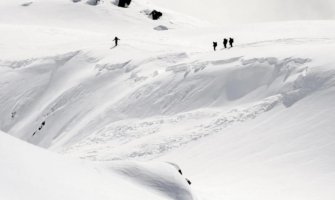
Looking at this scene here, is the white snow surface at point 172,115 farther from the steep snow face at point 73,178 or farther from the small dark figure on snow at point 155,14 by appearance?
the small dark figure on snow at point 155,14

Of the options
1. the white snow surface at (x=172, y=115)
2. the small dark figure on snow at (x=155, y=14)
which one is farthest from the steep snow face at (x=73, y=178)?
the small dark figure on snow at (x=155, y=14)

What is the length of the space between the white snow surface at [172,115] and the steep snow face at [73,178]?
Answer: 41 mm

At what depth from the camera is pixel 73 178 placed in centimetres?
1242

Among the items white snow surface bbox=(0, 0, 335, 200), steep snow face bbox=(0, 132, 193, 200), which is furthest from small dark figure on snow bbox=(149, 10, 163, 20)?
steep snow face bbox=(0, 132, 193, 200)

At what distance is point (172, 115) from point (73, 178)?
2371 cm

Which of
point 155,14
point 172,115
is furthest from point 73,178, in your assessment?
point 155,14

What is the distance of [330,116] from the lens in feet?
92.7

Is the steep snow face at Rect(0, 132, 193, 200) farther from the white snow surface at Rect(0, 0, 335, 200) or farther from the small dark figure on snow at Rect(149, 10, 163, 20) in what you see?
the small dark figure on snow at Rect(149, 10, 163, 20)

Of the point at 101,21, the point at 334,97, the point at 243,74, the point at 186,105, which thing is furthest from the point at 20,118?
the point at 101,21

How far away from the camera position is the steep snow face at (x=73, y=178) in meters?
10.5

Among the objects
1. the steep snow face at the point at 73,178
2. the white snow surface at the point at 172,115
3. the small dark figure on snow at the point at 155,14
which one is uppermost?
the steep snow face at the point at 73,178

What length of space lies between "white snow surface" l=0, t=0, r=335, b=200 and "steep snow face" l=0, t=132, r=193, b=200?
41 mm

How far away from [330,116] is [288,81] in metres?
5.58

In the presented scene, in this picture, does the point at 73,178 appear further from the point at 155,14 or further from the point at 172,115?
the point at 155,14
